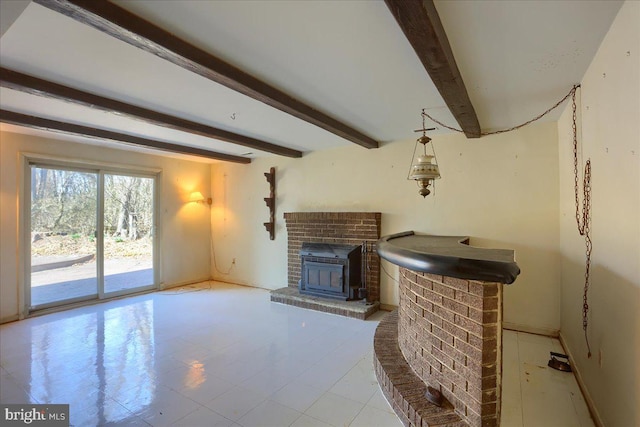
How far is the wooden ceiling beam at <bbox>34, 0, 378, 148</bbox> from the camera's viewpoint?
4.51 ft

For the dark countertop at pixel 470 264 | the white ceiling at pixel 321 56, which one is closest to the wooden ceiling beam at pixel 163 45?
the white ceiling at pixel 321 56

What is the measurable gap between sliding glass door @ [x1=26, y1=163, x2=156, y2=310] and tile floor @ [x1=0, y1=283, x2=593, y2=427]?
564 mm

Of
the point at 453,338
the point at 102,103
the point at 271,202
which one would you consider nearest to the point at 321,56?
the point at 453,338

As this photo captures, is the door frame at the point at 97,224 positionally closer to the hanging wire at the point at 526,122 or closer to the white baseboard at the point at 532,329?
the hanging wire at the point at 526,122

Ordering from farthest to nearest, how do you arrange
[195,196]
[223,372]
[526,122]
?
[195,196] → [526,122] → [223,372]

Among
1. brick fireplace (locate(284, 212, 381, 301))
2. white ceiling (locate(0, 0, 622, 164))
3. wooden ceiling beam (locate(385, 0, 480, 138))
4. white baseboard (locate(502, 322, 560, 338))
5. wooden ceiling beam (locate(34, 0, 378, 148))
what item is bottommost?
white baseboard (locate(502, 322, 560, 338))

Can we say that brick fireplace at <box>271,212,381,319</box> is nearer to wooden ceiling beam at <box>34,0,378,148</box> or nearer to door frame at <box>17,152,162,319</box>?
wooden ceiling beam at <box>34,0,378,148</box>

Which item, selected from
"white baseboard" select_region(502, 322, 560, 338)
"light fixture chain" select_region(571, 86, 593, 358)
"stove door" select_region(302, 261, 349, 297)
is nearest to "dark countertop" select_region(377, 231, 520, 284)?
"light fixture chain" select_region(571, 86, 593, 358)

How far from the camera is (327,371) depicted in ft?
8.48

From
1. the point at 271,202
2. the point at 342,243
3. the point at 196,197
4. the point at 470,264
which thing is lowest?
the point at 342,243

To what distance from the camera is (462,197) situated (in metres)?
3.71

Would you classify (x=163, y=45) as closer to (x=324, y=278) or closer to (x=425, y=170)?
(x=425, y=170)

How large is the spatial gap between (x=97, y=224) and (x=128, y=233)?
0.48 metres

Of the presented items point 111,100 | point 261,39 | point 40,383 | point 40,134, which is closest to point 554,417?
point 261,39
